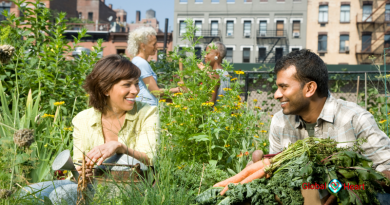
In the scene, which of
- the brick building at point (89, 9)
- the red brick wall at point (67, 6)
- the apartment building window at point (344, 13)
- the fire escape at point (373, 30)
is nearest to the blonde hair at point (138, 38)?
the fire escape at point (373, 30)

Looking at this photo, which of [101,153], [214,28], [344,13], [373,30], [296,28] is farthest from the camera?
[214,28]

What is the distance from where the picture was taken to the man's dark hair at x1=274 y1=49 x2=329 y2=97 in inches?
75.9

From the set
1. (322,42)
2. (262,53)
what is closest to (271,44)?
(262,53)

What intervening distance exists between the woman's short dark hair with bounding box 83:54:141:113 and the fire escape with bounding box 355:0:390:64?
1252 inches

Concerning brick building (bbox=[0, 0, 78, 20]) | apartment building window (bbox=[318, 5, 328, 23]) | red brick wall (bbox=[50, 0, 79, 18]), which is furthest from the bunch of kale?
red brick wall (bbox=[50, 0, 79, 18])

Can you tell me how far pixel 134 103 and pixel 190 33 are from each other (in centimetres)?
133

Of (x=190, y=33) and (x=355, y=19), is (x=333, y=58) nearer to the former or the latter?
(x=355, y=19)

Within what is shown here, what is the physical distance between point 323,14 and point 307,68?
32225mm

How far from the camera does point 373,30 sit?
29.9 m

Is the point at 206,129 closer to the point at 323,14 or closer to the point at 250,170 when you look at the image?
the point at 250,170

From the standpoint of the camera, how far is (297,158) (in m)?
1.32

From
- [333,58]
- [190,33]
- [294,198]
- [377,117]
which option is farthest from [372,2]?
[294,198]

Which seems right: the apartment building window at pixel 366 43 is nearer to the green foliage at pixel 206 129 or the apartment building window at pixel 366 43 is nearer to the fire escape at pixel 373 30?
the fire escape at pixel 373 30

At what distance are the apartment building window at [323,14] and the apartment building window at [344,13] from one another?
143cm
